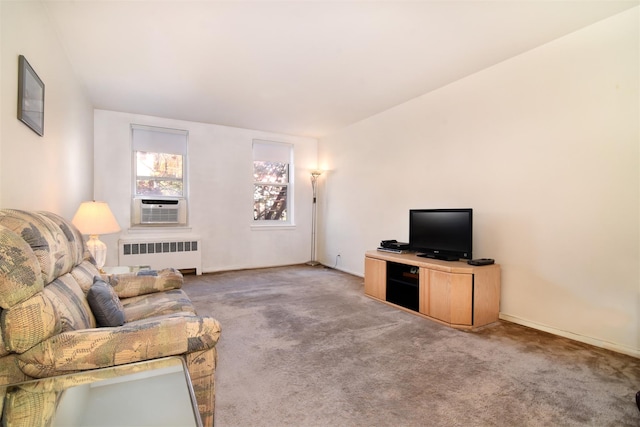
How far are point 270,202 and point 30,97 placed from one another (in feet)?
13.7

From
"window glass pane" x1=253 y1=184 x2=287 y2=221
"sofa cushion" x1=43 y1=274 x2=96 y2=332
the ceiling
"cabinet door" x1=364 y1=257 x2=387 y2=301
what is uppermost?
the ceiling

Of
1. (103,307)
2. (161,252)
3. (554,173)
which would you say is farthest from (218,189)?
(554,173)

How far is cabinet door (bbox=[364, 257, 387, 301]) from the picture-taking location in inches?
144

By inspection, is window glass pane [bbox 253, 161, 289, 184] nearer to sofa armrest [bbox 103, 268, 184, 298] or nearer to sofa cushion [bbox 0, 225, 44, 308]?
sofa armrest [bbox 103, 268, 184, 298]

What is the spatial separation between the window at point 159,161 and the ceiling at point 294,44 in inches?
32.3

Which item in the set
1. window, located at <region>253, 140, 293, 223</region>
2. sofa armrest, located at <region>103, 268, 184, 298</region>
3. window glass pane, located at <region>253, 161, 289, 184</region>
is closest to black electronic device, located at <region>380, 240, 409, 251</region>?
sofa armrest, located at <region>103, 268, 184, 298</region>

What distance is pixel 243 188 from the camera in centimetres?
567

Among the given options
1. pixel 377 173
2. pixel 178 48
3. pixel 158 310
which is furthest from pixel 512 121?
pixel 158 310

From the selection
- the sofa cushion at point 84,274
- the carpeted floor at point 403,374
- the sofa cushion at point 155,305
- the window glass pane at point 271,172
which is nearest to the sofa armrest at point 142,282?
the sofa cushion at point 155,305

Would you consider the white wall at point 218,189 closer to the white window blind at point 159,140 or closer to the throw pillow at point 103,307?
the white window blind at point 159,140

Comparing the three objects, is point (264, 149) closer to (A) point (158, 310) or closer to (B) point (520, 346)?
(A) point (158, 310)

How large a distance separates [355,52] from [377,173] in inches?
83.3

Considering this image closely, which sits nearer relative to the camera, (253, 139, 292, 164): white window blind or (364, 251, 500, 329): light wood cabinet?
(364, 251, 500, 329): light wood cabinet

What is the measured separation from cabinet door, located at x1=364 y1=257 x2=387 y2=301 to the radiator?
2.85 metres
